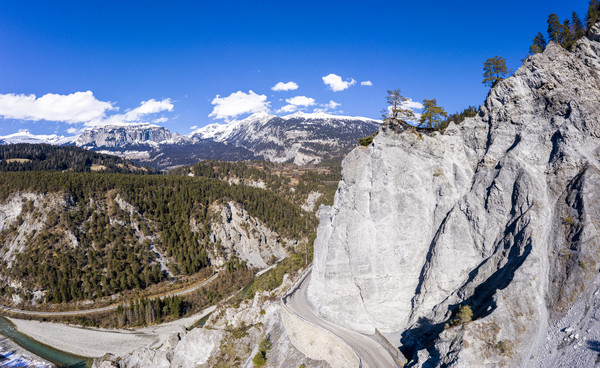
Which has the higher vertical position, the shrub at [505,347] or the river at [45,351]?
the shrub at [505,347]

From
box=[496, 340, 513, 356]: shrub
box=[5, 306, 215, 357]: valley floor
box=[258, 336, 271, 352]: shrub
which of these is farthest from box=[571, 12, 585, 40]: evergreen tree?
box=[5, 306, 215, 357]: valley floor

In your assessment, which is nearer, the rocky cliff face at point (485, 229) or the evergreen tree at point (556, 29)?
the rocky cliff face at point (485, 229)

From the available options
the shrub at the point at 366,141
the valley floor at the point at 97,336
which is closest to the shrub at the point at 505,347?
the shrub at the point at 366,141

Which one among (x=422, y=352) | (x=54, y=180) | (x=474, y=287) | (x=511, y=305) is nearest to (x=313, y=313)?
(x=422, y=352)

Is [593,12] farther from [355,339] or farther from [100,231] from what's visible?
[100,231]

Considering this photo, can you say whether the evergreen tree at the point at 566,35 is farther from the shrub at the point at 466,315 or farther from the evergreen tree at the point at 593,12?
the shrub at the point at 466,315

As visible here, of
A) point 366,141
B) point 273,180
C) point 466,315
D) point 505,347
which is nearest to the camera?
point 505,347

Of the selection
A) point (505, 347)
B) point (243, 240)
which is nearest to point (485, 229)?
point (505, 347)
